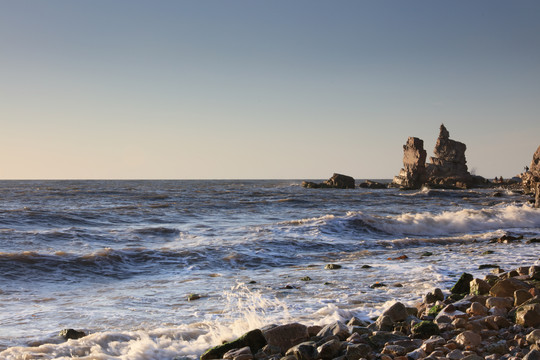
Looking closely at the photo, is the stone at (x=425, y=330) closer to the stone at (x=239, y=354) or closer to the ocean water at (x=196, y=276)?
the ocean water at (x=196, y=276)

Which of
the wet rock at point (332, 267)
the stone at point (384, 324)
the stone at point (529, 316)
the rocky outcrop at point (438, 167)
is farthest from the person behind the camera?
the rocky outcrop at point (438, 167)

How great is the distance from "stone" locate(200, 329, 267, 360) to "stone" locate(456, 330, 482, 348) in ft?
7.08

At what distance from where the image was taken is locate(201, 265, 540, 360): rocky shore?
472cm

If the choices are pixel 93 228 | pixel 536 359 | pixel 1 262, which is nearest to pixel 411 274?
pixel 536 359

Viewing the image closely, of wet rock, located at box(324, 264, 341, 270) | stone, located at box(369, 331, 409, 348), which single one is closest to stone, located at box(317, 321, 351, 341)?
stone, located at box(369, 331, 409, 348)

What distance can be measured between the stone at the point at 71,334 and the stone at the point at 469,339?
15.2 feet

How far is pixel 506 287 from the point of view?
6762 mm

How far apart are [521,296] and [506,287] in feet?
1.80

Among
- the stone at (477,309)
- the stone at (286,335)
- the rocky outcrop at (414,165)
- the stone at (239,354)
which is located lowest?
the stone at (239,354)

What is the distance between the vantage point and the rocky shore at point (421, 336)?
4723mm

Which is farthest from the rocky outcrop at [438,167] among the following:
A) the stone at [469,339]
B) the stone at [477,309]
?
the stone at [469,339]

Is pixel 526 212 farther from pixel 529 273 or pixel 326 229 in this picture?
pixel 529 273

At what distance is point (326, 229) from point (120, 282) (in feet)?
36.7

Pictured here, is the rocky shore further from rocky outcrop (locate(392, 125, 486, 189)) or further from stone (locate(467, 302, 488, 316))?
rocky outcrop (locate(392, 125, 486, 189))
